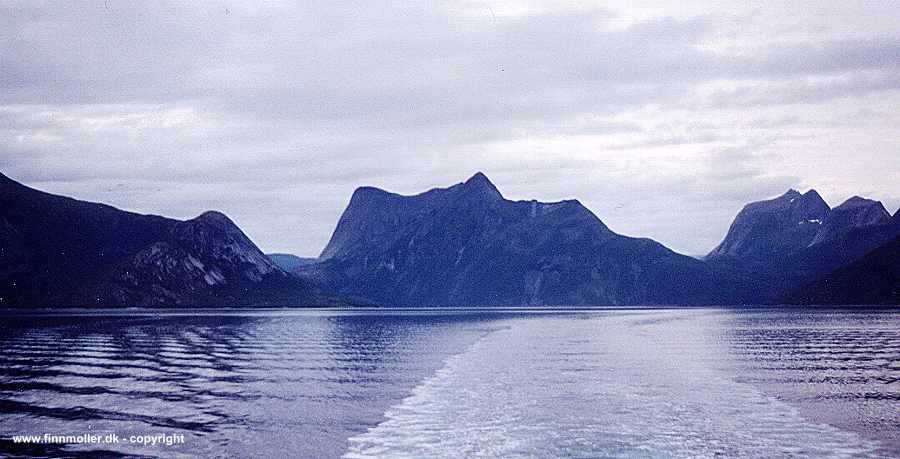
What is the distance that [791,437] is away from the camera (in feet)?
142

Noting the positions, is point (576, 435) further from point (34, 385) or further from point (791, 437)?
point (34, 385)

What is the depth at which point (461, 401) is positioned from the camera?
5703 centimetres

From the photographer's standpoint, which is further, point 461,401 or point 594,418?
point 461,401

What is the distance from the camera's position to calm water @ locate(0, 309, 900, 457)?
41469 mm

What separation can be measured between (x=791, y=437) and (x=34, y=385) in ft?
179

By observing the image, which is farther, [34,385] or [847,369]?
[847,369]

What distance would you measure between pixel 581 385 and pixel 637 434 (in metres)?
22.0

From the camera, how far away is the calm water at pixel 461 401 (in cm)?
4147

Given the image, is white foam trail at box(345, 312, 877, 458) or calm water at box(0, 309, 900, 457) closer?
white foam trail at box(345, 312, 877, 458)

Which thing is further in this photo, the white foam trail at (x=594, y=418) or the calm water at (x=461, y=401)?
the calm water at (x=461, y=401)

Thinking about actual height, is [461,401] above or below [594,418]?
below

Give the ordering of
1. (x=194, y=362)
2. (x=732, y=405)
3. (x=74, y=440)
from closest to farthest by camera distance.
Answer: (x=74, y=440) → (x=732, y=405) → (x=194, y=362)

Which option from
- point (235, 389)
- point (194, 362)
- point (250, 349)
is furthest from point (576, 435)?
point (250, 349)

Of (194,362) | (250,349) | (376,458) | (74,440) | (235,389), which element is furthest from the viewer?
(250,349)
